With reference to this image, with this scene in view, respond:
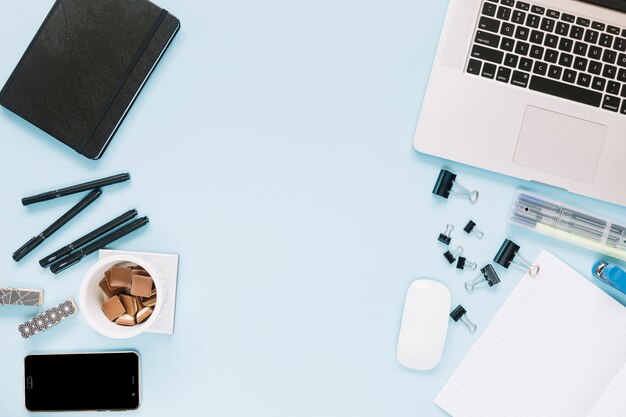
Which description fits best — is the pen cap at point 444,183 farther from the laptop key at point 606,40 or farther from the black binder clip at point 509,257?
the laptop key at point 606,40

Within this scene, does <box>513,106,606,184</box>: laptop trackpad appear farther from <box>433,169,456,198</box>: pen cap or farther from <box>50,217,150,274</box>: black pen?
<box>50,217,150,274</box>: black pen

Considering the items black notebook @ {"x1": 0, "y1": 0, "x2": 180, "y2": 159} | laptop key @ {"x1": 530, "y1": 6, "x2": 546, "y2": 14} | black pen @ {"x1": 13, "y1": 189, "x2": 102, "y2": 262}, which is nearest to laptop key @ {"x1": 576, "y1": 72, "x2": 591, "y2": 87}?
laptop key @ {"x1": 530, "y1": 6, "x2": 546, "y2": 14}

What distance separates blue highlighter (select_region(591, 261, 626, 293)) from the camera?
0.77 metres

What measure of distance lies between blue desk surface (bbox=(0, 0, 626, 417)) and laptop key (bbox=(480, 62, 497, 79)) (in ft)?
0.26

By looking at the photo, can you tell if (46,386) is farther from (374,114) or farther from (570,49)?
(570,49)

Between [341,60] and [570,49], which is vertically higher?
[570,49]

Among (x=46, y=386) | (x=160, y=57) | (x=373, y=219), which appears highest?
(x=160, y=57)

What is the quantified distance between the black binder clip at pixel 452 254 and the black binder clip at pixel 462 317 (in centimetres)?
7

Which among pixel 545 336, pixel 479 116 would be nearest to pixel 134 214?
pixel 479 116

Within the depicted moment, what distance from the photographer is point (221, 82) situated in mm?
818

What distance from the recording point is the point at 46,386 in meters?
0.81

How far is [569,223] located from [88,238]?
0.69 m

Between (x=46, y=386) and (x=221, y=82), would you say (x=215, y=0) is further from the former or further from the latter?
(x=46, y=386)

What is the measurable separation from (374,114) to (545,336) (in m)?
0.40
